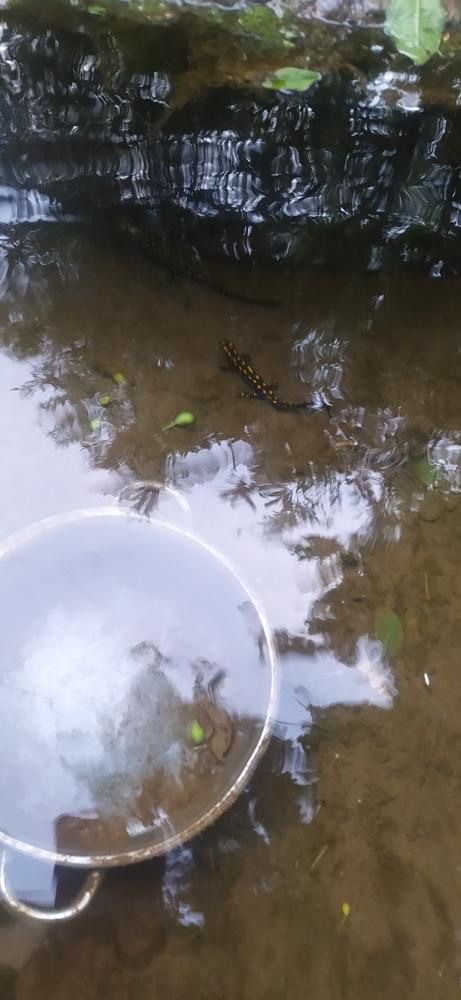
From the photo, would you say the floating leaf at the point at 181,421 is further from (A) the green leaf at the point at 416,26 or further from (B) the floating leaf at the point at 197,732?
(A) the green leaf at the point at 416,26

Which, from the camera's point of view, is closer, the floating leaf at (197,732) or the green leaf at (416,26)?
the floating leaf at (197,732)

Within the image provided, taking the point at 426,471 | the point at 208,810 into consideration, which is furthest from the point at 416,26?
the point at 208,810

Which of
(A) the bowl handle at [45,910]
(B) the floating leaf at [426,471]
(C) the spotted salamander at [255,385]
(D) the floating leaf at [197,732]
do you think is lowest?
(A) the bowl handle at [45,910]

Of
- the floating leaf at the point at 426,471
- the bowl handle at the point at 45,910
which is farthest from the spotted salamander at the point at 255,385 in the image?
the bowl handle at the point at 45,910

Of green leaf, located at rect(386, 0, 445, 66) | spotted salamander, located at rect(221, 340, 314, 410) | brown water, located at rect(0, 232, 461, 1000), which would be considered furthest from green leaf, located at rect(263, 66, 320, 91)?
spotted salamander, located at rect(221, 340, 314, 410)

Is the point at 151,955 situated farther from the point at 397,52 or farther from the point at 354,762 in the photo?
the point at 397,52

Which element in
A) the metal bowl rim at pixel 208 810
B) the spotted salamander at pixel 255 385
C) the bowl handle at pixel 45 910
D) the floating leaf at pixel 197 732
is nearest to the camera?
the metal bowl rim at pixel 208 810

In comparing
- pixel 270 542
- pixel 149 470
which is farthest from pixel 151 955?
pixel 149 470
